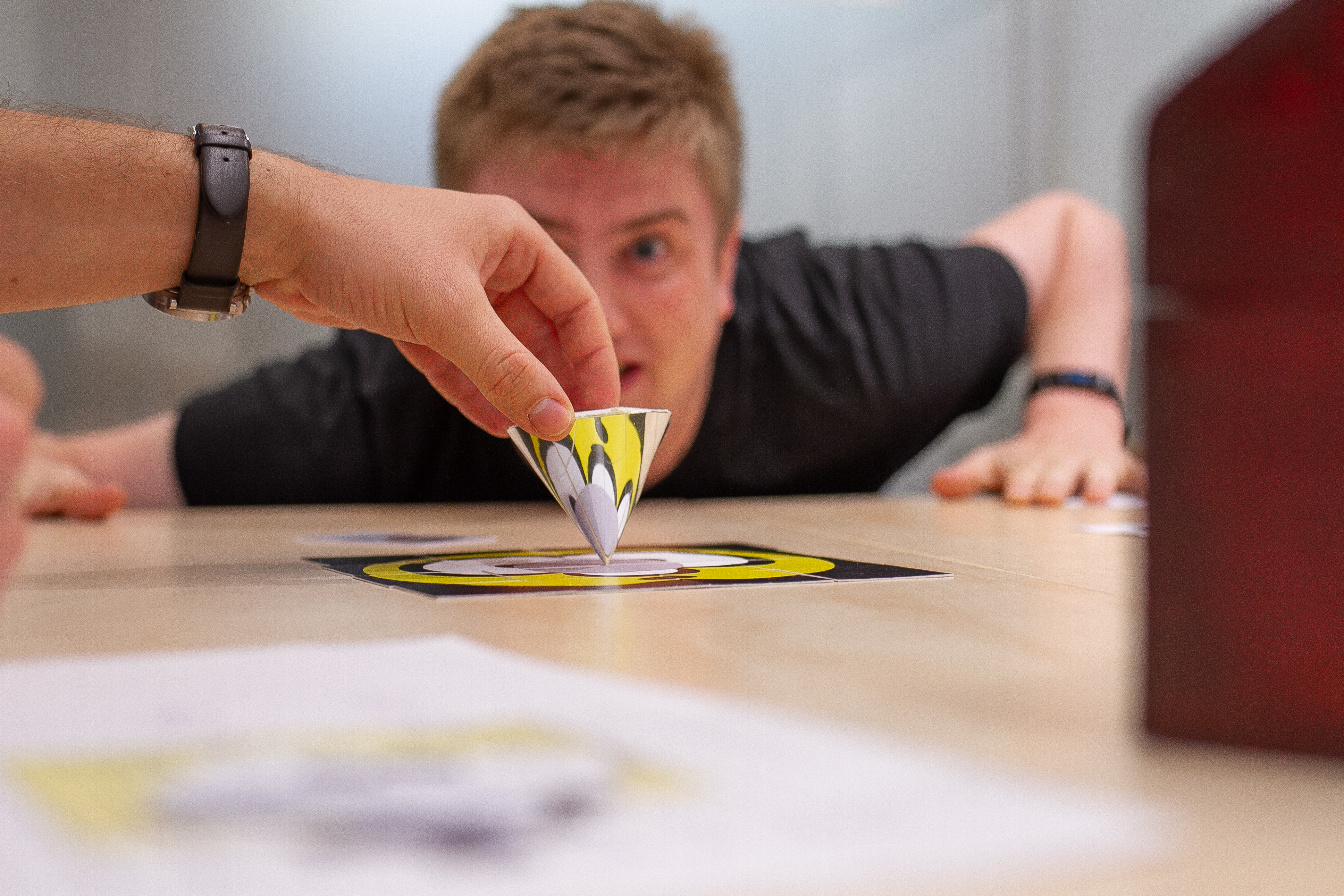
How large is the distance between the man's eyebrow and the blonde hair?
0.07 m

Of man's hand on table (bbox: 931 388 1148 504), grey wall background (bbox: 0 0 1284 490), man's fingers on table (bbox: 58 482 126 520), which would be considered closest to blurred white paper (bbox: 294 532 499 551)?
man's fingers on table (bbox: 58 482 126 520)

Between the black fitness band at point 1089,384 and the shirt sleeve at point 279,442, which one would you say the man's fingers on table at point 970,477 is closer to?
the black fitness band at point 1089,384

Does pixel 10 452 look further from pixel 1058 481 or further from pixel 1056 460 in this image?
pixel 1056 460

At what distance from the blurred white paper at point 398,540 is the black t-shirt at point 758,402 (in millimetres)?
557

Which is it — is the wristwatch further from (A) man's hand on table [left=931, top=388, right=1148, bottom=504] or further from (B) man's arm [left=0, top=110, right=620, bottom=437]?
(A) man's hand on table [left=931, top=388, right=1148, bottom=504]

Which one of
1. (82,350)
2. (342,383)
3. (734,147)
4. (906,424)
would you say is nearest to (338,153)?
(82,350)

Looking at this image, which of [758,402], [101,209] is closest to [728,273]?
[758,402]

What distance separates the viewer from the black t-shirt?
1.49m

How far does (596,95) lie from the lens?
51.1 inches

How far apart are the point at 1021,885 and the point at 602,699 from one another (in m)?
0.14

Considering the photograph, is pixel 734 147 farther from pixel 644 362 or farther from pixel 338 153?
pixel 338 153

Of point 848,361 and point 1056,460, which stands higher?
point 848,361

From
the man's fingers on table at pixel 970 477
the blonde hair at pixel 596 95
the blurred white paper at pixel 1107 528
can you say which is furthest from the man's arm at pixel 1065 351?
the blonde hair at pixel 596 95

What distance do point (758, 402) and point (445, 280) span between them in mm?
904
